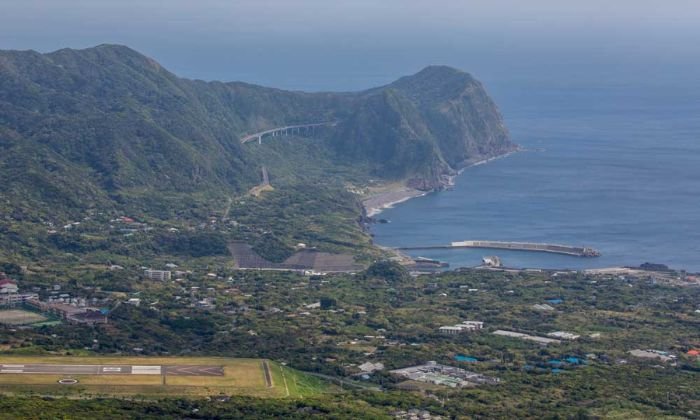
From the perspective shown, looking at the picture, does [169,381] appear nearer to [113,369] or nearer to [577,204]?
[113,369]

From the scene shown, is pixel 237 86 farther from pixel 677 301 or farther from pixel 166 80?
pixel 677 301

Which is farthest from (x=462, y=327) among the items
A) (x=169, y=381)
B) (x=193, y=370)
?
(x=169, y=381)

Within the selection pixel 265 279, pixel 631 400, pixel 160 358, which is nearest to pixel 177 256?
pixel 265 279

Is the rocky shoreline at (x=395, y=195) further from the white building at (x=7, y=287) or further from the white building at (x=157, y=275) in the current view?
the white building at (x=7, y=287)

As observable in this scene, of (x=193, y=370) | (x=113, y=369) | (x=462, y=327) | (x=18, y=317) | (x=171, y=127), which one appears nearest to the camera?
(x=113, y=369)

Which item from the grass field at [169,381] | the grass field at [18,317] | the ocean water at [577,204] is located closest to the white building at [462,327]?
the grass field at [169,381]
